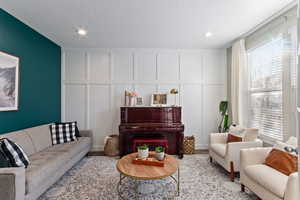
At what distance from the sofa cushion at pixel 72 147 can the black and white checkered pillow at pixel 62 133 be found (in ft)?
0.49

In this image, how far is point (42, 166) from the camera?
6.98 ft

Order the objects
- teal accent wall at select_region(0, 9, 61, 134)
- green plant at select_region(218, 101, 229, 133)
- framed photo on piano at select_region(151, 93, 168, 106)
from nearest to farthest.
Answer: teal accent wall at select_region(0, 9, 61, 134) < green plant at select_region(218, 101, 229, 133) < framed photo on piano at select_region(151, 93, 168, 106)

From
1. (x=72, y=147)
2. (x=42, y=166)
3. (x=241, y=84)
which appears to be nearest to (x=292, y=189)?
(x=241, y=84)

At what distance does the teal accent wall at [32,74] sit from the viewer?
2.65 metres

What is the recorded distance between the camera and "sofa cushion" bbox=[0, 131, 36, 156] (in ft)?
8.02

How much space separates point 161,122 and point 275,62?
8.05 feet

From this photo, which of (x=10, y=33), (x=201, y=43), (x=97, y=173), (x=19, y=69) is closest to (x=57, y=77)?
(x=19, y=69)

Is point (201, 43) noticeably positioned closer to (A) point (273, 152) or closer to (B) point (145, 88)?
(B) point (145, 88)

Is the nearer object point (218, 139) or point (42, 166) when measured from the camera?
point (42, 166)

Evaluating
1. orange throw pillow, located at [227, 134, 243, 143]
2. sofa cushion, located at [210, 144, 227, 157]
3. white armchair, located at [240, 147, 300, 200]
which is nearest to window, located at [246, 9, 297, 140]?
orange throw pillow, located at [227, 134, 243, 143]

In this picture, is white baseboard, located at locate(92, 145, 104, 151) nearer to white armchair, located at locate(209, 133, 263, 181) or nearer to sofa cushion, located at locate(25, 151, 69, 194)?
sofa cushion, located at locate(25, 151, 69, 194)

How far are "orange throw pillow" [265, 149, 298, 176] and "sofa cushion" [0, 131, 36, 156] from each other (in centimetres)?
350

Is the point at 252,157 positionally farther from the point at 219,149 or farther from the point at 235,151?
the point at 219,149

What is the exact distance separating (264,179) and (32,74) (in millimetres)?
4085
